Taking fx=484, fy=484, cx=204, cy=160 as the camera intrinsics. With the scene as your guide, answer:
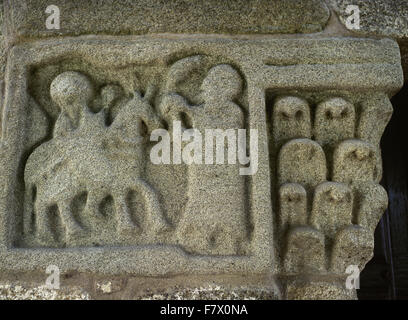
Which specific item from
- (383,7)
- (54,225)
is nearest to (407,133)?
(383,7)

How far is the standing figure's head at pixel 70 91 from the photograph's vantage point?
67.2 inches

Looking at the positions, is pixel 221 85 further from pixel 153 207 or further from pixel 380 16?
pixel 380 16

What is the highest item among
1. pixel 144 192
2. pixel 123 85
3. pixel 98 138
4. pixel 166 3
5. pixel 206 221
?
pixel 166 3

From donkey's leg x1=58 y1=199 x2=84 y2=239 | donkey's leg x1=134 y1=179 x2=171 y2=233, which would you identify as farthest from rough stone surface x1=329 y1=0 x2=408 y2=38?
donkey's leg x1=58 y1=199 x2=84 y2=239

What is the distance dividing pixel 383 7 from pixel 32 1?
1.32m

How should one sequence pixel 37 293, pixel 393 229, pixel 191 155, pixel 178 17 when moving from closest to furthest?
1. pixel 37 293
2. pixel 191 155
3. pixel 178 17
4. pixel 393 229

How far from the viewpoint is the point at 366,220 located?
5.40ft

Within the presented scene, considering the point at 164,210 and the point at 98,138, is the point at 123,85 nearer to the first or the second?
the point at 98,138

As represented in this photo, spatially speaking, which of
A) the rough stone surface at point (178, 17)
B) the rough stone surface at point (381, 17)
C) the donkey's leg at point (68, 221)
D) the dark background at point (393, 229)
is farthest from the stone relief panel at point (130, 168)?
the dark background at point (393, 229)

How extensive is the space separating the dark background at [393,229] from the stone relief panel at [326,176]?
0.75 m

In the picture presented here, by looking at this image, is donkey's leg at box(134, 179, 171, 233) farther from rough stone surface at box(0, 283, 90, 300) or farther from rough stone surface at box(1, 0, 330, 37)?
rough stone surface at box(1, 0, 330, 37)

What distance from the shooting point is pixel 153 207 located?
1.61 m

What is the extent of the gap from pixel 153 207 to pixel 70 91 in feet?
1.67

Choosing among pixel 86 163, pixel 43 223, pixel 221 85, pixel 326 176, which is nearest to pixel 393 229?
pixel 326 176
